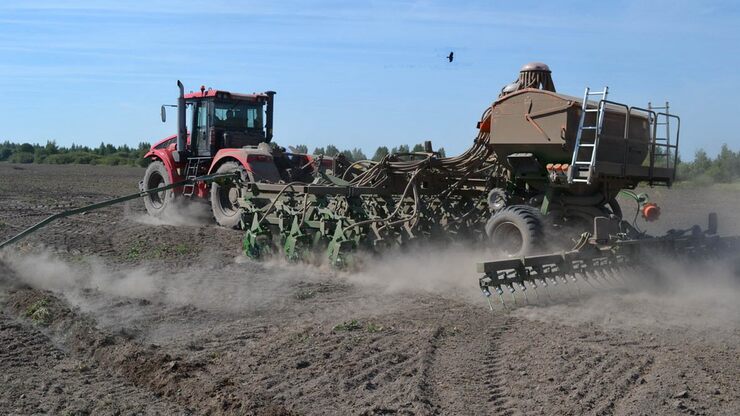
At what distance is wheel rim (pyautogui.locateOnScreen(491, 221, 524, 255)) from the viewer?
9211 mm

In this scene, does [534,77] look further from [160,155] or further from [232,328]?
[160,155]

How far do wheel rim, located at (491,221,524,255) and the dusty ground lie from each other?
54 cm

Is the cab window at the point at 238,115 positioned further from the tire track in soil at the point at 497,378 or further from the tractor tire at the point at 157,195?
the tire track in soil at the point at 497,378

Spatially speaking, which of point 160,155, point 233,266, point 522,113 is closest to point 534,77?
point 522,113

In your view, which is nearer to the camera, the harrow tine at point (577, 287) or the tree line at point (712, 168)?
the harrow tine at point (577, 287)

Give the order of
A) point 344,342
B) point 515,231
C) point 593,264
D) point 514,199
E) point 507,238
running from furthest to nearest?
1. point 514,199
2. point 507,238
3. point 515,231
4. point 593,264
5. point 344,342

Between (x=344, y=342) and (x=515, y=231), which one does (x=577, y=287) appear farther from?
(x=344, y=342)

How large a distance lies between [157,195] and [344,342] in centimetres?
1215

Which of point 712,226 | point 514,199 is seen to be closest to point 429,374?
point 514,199

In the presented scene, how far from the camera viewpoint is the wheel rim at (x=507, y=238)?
9.21 metres

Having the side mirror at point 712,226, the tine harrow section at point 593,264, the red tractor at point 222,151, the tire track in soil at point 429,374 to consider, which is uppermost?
the red tractor at point 222,151

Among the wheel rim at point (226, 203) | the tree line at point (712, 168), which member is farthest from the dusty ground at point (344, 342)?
the tree line at point (712, 168)

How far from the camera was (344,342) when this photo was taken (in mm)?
6207

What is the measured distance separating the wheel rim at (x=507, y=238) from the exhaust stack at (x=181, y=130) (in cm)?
857
